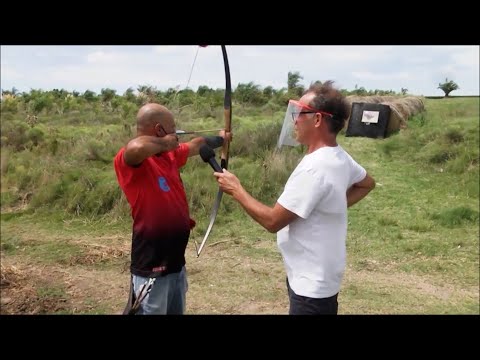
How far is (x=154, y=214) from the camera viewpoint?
94.7 inches

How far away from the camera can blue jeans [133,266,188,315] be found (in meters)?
2.40

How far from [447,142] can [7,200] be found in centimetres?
946

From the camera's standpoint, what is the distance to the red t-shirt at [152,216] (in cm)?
239

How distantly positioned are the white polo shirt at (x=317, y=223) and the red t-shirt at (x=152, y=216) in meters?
0.62

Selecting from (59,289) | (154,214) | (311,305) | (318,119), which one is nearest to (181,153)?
(154,214)

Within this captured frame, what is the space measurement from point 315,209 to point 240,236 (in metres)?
4.30

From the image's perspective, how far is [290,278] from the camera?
7.27 ft

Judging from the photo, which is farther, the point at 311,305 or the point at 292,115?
the point at 292,115

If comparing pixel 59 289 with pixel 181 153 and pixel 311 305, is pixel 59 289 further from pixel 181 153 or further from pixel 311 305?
pixel 311 305

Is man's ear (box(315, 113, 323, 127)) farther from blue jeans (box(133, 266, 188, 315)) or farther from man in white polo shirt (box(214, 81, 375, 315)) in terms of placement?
blue jeans (box(133, 266, 188, 315))

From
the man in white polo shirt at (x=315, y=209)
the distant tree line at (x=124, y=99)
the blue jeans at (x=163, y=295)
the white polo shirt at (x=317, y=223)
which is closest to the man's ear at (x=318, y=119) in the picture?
the man in white polo shirt at (x=315, y=209)

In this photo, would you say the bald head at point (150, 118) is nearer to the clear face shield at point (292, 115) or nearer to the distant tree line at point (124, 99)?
the clear face shield at point (292, 115)

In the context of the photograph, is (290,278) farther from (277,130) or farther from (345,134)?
(345,134)

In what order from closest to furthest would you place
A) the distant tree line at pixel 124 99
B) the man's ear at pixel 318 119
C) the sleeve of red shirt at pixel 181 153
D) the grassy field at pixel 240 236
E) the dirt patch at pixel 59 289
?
the man's ear at pixel 318 119, the sleeve of red shirt at pixel 181 153, the dirt patch at pixel 59 289, the grassy field at pixel 240 236, the distant tree line at pixel 124 99
